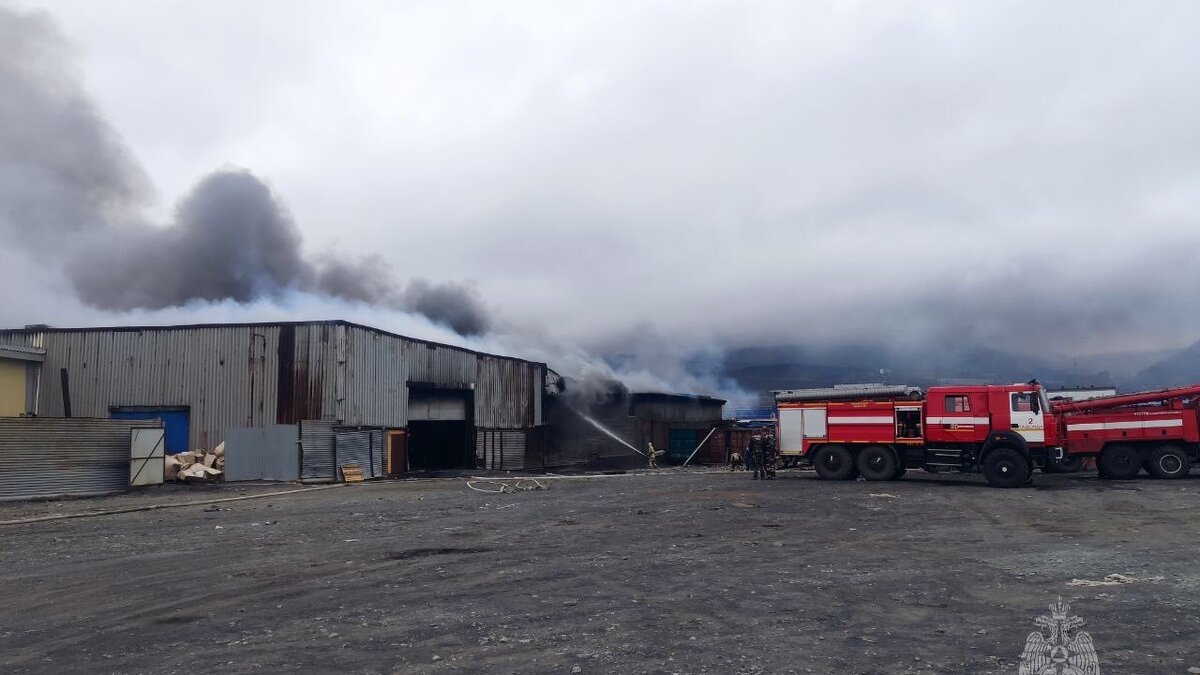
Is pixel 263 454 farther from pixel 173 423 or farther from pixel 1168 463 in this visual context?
pixel 1168 463

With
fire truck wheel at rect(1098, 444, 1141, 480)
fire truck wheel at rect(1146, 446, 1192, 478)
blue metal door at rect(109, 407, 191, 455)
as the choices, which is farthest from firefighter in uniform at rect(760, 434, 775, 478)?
blue metal door at rect(109, 407, 191, 455)

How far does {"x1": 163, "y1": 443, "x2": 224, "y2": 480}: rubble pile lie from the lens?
26875 millimetres

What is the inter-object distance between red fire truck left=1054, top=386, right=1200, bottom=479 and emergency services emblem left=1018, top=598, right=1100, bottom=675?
65.0 ft

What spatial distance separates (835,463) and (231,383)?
21.1 metres

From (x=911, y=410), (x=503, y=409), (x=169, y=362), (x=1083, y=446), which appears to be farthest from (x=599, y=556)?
(x=503, y=409)

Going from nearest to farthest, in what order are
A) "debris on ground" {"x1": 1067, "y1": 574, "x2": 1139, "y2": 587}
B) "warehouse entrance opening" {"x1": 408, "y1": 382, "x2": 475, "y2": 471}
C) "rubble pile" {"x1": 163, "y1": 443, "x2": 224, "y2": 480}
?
"debris on ground" {"x1": 1067, "y1": 574, "x2": 1139, "y2": 587}
"rubble pile" {"x1": 163, "y1": 443, "x2": 224, "y2": 480}
"warehouse entrance opening" {"x1": 408, "y1": 382, "x2": 475, "y2": 471}

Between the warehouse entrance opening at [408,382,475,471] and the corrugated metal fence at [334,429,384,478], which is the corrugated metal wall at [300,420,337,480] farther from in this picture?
the warehouse entrance opening at [408,382,475,471]

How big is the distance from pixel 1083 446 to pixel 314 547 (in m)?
23.2

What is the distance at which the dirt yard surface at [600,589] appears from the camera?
6754 millimetres

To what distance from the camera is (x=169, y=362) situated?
30.8 meters

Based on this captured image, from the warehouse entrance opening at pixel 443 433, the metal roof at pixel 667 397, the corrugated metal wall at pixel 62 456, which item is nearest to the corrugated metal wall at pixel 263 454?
the corrugated metal wall at pixel 62 456

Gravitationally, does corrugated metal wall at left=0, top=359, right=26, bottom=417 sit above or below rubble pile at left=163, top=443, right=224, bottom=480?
above

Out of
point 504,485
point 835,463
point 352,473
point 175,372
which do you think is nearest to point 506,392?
point 352,473

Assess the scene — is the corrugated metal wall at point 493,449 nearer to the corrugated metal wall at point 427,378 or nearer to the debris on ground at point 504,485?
the corrugated metal wall at point 427,378
